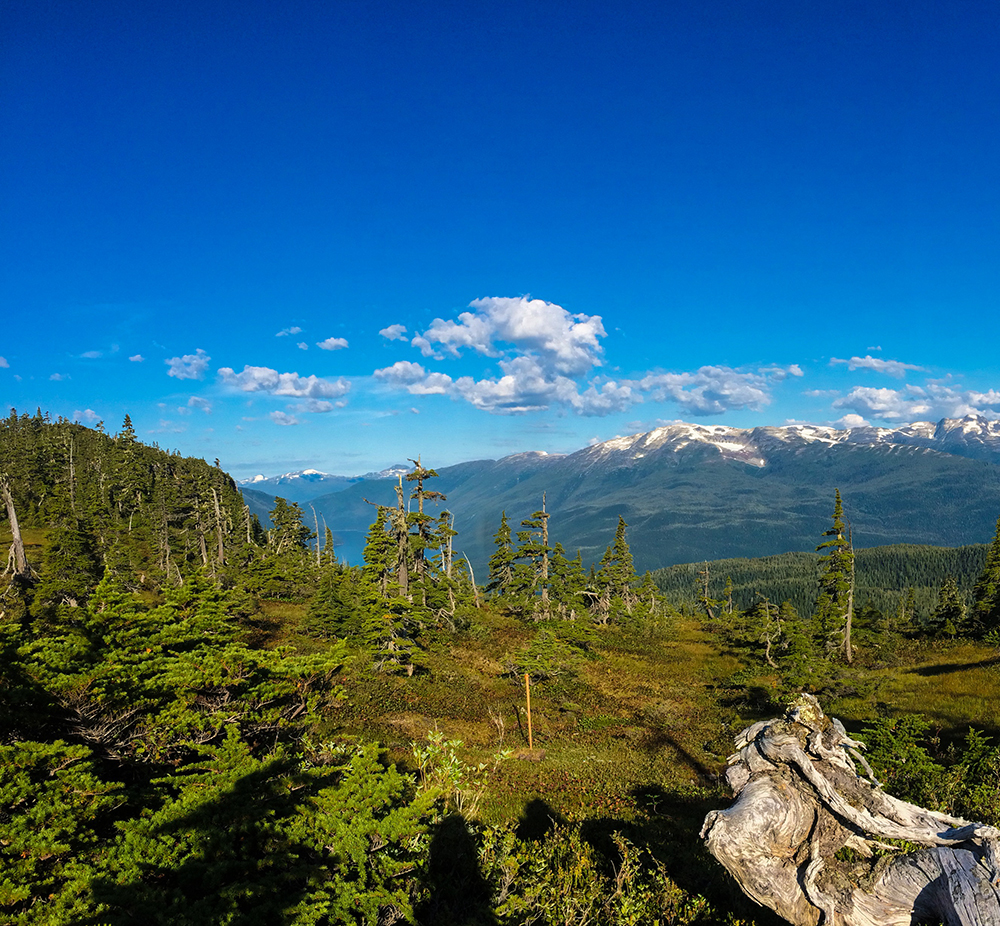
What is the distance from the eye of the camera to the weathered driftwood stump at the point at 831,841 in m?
5.25

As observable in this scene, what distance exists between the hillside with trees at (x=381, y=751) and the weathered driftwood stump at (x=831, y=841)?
6.71 feet

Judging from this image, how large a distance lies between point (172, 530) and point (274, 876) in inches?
2425

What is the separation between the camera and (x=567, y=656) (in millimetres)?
33844

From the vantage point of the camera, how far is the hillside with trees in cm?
632

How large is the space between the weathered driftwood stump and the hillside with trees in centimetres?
204

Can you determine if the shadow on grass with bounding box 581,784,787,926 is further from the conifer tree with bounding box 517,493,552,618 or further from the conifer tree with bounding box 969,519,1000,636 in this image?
the conifer tree with bounding box 969,519,1000,636

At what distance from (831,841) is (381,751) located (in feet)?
26.3

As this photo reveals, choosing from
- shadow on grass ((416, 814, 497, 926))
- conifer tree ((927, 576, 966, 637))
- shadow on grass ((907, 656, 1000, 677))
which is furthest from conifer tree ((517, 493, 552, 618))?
conifer tree ((927, 576, 966, 637))

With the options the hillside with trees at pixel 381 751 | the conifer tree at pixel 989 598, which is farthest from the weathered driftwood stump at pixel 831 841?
the conifer tree at pixel 989 598

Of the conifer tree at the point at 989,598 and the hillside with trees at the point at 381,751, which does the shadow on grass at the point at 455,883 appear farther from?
the conifer tree at the point at 989,598

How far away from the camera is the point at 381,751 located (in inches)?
423

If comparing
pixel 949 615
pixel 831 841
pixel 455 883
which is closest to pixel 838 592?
pixel 949 615

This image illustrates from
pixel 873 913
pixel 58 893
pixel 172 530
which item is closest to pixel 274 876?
pixel 58 893

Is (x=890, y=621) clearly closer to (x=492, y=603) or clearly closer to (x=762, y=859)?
(x=492, y=603)
